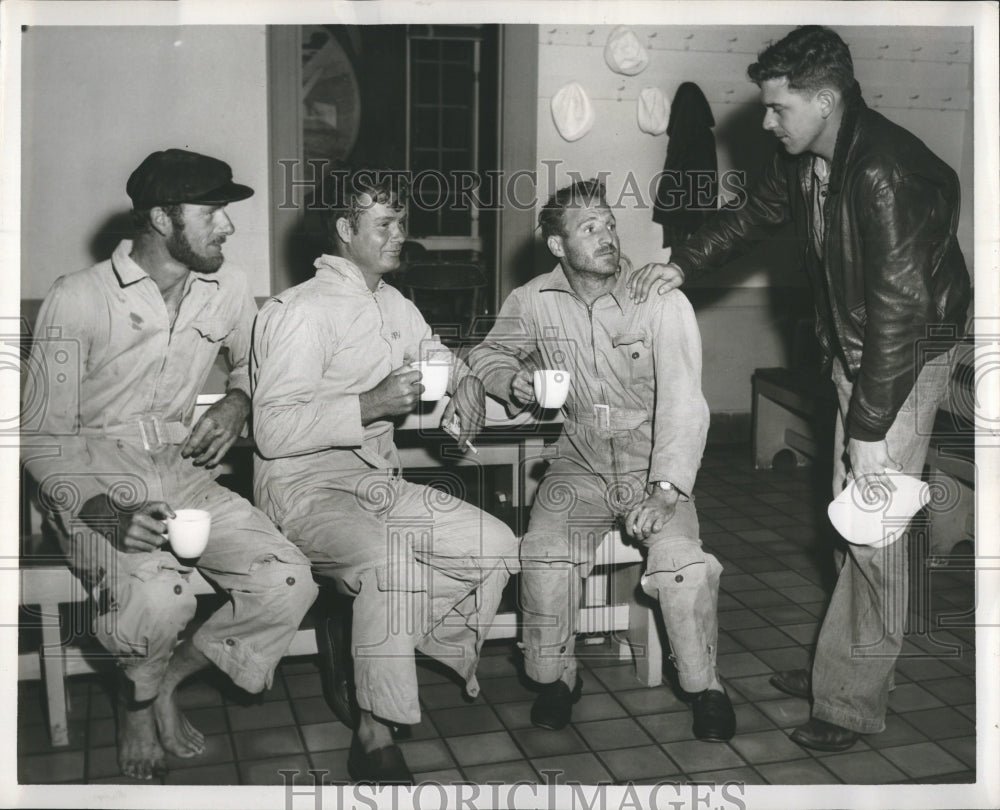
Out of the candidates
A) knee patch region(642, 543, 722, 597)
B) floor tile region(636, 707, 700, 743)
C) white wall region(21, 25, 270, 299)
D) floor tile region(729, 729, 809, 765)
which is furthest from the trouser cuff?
white wall region(21, 25, 270, 299)

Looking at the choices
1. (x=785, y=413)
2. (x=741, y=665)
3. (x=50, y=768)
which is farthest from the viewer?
(x=785, y=413)

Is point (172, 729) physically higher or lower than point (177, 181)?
lower

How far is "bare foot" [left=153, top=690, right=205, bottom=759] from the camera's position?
2.43 meters

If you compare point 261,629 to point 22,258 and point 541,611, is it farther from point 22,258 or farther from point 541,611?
point 22,258

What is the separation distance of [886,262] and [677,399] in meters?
0.63

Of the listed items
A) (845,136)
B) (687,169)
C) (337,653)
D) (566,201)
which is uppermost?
(687,169)

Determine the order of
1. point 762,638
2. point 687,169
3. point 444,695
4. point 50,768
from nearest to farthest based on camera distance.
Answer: point 50,768 → point 444,695 → point 762,638 → point 687,169

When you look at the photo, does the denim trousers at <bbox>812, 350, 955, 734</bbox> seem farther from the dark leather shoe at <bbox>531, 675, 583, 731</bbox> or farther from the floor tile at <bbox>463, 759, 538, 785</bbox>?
the floor tile at <bbox>463, 759, 538, 785</bbox>

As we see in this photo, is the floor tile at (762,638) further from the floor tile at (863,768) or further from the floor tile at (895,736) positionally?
the floor tile at (863,768)

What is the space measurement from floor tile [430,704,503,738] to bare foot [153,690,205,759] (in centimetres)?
61

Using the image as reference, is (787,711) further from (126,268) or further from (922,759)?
(126,268)

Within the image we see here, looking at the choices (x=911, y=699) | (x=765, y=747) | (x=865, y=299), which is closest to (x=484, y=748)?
(x=765, y=747)

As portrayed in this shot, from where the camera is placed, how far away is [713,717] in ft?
8.41

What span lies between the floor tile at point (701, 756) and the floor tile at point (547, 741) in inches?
9.2
